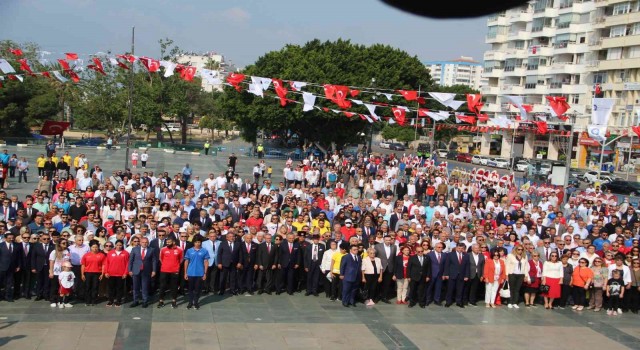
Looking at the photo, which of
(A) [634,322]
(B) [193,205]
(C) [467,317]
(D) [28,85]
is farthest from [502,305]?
(D) [28,85]

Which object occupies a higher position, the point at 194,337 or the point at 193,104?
the point at 193,104

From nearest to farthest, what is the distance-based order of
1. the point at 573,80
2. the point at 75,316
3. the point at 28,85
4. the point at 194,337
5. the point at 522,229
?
the point at 194,337, the point at 75,316, the point at 522,229, the point at 28,85, the point at 573,80

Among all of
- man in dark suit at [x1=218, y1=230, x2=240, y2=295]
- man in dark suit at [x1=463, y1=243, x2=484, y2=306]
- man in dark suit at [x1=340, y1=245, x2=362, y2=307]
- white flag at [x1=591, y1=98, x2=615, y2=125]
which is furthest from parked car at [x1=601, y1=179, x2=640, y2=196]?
man in dark suit at [x1=218, y1=230, x2=240, y2=295]

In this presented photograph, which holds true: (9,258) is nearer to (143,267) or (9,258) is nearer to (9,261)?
(9,261)

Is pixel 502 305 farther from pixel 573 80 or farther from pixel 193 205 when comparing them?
pixel 573 80

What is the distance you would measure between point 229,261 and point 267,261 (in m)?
0.77

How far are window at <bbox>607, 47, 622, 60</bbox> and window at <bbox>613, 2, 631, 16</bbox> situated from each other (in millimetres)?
3003

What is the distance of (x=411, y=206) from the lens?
17.7 m

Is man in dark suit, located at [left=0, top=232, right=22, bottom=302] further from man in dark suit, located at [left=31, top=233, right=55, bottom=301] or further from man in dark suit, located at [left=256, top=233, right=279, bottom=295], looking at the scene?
man in dark suit, located at [left=256, top=233, right=279, bottom=295]

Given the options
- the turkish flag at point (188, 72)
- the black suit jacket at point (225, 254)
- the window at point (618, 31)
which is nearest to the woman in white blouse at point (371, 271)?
the black suit jacket at point (225, 254)

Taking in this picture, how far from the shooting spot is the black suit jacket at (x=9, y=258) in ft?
35.1

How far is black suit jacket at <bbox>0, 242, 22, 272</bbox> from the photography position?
1070 centimetres

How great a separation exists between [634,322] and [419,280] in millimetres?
4253

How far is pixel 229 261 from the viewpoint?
39.5 feet
